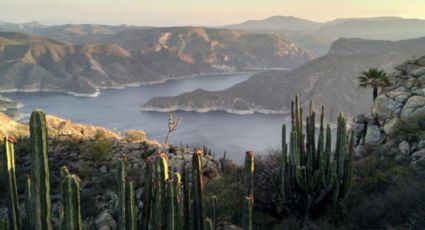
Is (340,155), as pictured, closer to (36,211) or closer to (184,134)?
(36,211)

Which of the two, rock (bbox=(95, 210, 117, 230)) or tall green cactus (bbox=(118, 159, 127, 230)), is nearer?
tall green cactus (bbox=(118, 159, 127, 230))

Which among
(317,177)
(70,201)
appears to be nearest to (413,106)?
(317,177)

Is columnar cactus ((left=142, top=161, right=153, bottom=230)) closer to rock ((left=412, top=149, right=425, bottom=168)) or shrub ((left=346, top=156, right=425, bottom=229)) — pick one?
shrub ((left=346, top=156, right=425, bottom=229))

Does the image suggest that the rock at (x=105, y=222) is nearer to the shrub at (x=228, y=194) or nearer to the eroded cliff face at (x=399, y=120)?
the shrub at (x=228, y=194)

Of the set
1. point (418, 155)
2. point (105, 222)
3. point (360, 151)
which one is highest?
point (418, 155)

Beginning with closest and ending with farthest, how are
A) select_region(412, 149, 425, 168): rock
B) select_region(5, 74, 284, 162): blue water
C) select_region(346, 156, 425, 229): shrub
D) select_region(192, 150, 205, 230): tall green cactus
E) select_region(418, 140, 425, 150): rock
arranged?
select_region(192, 150, 205, 230): tall green cactus
select_region(346, 156, 425, 229): shrub
select_region(412, 149, 425, 168): rock
select_region(418, 140, 425, 150): rock
select_region(5, 74, 284, 162): blue water

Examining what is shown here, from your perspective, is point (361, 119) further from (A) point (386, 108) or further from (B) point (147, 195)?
(B) point (147, 195)

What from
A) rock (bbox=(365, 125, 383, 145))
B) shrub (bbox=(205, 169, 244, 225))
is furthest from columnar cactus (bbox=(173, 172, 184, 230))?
rock (bbox=(365, 125, 383, 145))
